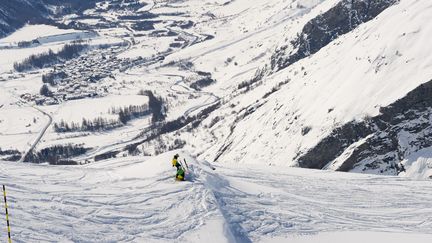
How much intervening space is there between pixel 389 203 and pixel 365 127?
27242 mm

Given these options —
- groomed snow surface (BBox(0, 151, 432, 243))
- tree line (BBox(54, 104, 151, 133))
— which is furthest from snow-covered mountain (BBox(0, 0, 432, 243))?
tree line (BBox(54, 104, 151, 133))

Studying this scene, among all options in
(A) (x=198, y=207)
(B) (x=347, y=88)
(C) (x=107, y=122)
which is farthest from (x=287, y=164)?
(C) (x=107, y=122)

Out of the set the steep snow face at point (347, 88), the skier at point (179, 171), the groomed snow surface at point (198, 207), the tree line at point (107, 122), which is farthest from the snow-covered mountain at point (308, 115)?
the skier at point (179, 171)

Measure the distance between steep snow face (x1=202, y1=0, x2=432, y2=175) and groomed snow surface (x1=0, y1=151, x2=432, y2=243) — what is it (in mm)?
26053

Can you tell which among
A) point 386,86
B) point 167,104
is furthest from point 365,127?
point 167,104

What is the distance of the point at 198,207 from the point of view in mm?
30656

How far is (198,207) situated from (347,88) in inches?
1804

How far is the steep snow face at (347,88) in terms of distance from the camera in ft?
215

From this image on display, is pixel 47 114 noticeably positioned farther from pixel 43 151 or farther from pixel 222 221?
pixel 222 221

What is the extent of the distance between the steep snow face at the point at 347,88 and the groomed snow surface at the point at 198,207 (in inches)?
1026

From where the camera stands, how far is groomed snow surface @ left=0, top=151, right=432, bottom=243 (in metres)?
27.6

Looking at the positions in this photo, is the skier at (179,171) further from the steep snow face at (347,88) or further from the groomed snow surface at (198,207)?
the steep snow face at (347,88)

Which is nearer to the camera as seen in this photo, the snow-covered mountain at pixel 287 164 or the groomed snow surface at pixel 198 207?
the groomed snow surface at pixel 198 207

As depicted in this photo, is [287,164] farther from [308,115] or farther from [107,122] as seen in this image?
[107,122]
